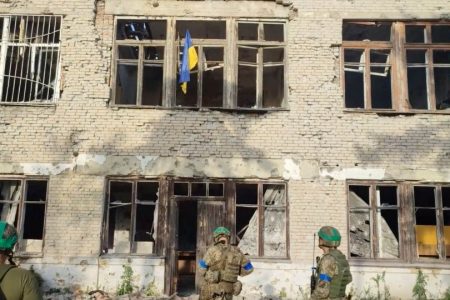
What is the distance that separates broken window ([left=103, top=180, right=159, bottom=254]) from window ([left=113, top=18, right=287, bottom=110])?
1.88 metres

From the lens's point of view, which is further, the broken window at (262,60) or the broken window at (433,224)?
the broken window at (262,60)

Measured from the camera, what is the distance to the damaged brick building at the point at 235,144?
9867mm

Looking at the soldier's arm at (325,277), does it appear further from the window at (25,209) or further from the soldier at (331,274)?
the window at (25,209)

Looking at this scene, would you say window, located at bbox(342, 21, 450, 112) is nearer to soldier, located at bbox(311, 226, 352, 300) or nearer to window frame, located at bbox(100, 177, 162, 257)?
window frame, located at bbox(100, 177, 162, 257)

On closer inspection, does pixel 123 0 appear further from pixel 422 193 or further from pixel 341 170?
pixel 422 193

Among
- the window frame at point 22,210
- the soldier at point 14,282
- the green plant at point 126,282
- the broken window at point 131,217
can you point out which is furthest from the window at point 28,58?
the soldier at point 14,282

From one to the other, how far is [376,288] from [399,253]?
3.06 ft

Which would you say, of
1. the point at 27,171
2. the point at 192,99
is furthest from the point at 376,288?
the point at 27,171

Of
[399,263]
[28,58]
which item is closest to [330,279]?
[399,263]

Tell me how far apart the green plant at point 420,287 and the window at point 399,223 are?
39cm

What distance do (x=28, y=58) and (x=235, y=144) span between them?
517cm

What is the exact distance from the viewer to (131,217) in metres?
10.0

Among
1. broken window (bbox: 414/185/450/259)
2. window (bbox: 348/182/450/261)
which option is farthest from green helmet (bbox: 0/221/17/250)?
broken window (bbox: 414/185/450/259)

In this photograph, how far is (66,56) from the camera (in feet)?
34.7
